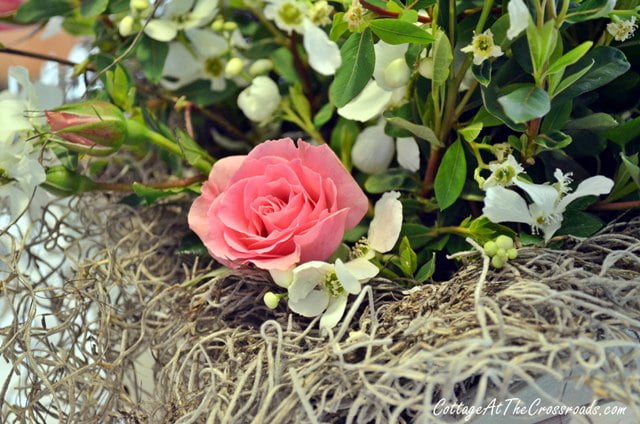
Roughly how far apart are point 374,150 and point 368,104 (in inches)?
2.0

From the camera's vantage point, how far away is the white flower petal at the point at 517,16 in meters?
0.40

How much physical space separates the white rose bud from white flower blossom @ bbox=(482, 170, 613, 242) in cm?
23

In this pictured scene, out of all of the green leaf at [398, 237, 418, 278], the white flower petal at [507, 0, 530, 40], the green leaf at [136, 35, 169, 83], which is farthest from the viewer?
the green leaf at [136, 35, 169, 83]

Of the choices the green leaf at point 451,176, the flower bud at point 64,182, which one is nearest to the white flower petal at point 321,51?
the green leaf at point 451,176

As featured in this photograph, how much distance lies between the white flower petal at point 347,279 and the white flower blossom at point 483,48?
16cm

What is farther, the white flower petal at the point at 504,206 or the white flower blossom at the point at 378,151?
the white flower blossom at the point at 378,151

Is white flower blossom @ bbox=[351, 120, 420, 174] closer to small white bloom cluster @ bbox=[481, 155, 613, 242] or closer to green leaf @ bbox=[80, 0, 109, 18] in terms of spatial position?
small white bloom cluster @ bbox=[481, 155, 613, 242]

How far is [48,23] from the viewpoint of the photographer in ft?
2.23

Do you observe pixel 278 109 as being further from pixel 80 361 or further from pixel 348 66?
pixel 80 361

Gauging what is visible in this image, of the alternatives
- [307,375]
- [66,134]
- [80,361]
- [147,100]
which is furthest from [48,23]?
[307,375]

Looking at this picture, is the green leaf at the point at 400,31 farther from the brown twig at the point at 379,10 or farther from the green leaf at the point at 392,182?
the green leaf at the point at 392,182

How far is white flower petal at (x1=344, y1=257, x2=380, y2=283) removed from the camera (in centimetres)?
49

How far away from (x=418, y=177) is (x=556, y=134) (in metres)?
0.12

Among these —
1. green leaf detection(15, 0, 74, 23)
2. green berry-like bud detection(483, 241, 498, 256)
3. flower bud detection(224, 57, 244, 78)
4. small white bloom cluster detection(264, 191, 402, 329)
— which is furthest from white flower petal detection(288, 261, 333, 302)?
green leaf detection(15, 0, 74, 23)
